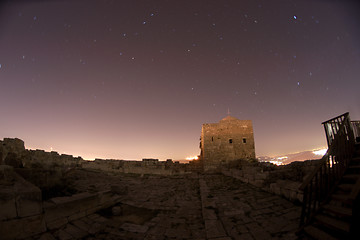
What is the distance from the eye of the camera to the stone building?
806 inches

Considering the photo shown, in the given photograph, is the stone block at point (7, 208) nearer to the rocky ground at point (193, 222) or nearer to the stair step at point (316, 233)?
the rocky ground at point (193, 222)

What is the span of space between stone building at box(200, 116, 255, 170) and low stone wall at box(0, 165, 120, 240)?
1780cm

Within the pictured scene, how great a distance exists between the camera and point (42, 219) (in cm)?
346

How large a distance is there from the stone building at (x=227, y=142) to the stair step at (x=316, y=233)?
691 inches

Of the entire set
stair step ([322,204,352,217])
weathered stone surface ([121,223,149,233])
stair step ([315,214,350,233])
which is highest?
stair step ([322,204,352,217])

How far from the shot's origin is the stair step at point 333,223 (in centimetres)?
256

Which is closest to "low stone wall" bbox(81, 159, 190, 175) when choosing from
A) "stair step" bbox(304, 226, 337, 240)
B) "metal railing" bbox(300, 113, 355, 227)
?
"metal railing" bbox(300, 113, 355, 227)

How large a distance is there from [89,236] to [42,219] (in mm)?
1122

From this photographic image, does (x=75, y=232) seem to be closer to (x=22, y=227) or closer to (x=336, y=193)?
(x=22, y=227)

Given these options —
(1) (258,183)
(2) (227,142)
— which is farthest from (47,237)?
(2) (227,142)

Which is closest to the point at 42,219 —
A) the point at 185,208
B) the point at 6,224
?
the point at 6,224

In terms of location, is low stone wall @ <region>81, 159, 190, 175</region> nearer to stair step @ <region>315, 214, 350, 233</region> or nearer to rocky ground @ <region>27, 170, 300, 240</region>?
rocky ground @ <region>27, 170, 300, 240</region>

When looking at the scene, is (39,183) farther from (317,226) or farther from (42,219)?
(317,226)

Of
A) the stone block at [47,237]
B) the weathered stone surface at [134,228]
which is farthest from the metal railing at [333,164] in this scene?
the stone block at [47,237]
